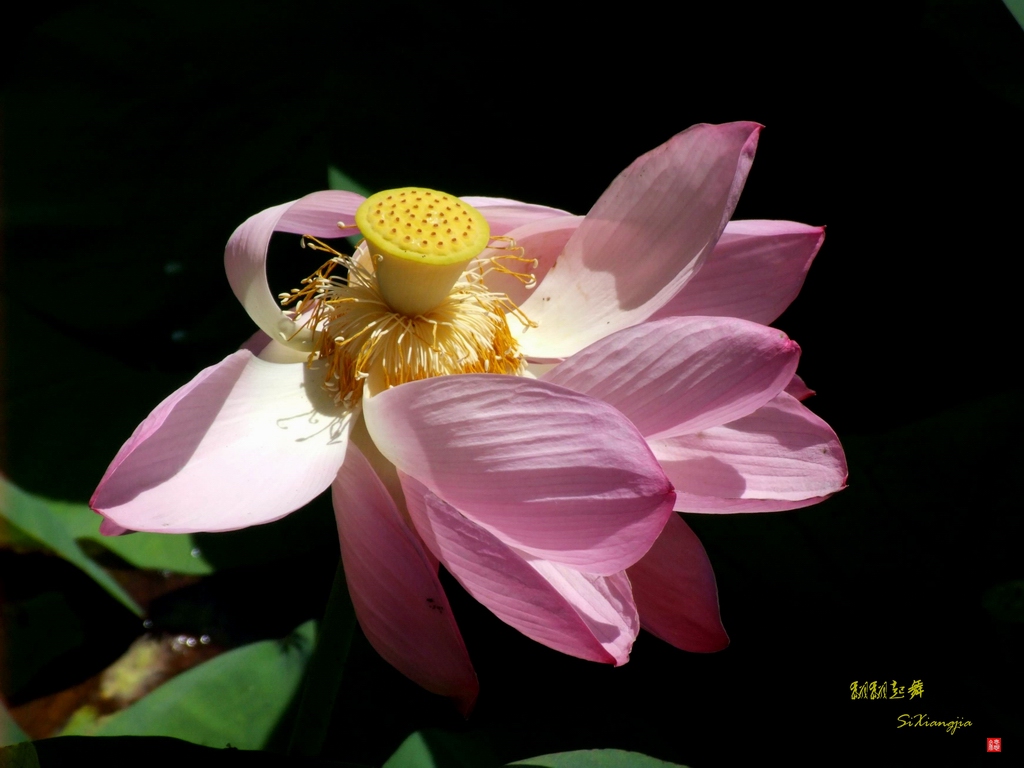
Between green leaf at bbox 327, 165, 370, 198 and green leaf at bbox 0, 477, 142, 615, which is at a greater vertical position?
green leaf at bbox 327, 165, 370, 198

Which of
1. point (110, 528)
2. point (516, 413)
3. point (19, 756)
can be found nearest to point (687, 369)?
point (516, 413)

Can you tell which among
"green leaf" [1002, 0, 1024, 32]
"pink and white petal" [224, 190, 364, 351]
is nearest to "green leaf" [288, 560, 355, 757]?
"pink and white petal" [224, 190, 364, 351]

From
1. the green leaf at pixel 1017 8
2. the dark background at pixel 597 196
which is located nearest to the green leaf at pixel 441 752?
the dark background at pixel 597 196

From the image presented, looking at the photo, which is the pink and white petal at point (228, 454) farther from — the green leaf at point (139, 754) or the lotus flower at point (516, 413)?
the green leaf at point (139, 754)

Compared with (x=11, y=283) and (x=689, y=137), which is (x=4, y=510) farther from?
(x=689, y=137)

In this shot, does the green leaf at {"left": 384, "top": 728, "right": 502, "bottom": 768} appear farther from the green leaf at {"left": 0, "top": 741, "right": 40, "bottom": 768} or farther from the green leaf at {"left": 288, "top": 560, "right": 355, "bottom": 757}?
the green leaf at {"left": 0, "top": 741, "right": 40, "bottom": 768}

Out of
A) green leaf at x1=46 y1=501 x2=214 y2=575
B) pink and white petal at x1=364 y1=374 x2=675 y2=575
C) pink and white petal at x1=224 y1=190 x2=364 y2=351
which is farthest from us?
green leaf at x1=46 y1=501 x2=214 y2=575

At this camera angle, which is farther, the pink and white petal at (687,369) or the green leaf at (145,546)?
the green leaf at (145,546)
